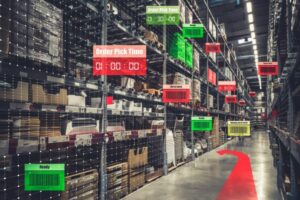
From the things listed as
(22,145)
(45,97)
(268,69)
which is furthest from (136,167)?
(268,69)

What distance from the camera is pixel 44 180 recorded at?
2.15 meters

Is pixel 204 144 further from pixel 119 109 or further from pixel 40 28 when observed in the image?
pixel 40 28

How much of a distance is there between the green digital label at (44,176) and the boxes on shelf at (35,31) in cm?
100

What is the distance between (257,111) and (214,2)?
27595mm

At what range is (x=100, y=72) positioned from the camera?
3322 millimetres

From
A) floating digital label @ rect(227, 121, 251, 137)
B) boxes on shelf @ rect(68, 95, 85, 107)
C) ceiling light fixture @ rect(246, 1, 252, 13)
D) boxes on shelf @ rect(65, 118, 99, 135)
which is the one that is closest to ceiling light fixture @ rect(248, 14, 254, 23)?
ceiling light fixture @ rect(246, 1, 252, 13)

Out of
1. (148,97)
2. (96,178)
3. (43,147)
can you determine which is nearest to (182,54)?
(148,97)

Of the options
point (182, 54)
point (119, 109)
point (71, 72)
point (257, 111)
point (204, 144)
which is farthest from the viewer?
point (257, 111)

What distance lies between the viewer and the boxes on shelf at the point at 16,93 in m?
2.29

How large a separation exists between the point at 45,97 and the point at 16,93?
1.09 feet

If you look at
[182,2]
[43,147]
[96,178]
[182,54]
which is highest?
[182,2]

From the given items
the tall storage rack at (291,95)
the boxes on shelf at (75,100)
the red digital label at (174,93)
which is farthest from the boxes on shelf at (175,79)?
the boxes on shelf at (75,100)

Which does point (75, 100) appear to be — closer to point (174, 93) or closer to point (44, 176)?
point (44, 176)

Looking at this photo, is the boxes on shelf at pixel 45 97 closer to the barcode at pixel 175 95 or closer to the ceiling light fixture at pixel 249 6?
the barcode at pixel 175 95
